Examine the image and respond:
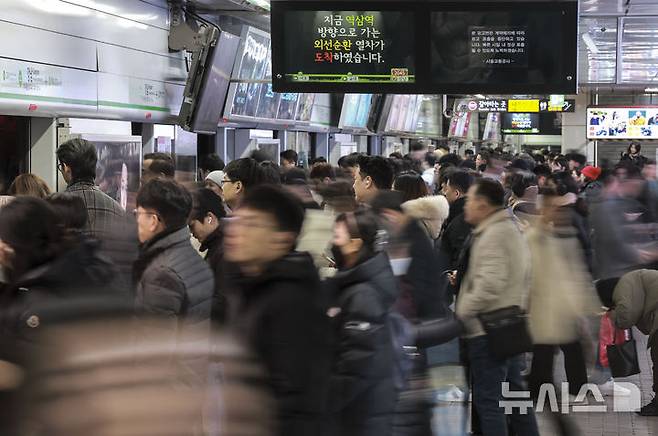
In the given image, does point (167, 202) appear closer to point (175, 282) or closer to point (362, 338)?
point (175, 282)

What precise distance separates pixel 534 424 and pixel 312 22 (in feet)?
14.2

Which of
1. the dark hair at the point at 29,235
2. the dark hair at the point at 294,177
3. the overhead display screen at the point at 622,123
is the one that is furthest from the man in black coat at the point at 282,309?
the overhead display screen at the point at 622,123

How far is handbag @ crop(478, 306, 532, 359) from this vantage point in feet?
18.2

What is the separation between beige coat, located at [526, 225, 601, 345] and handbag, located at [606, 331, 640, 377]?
2.49 m

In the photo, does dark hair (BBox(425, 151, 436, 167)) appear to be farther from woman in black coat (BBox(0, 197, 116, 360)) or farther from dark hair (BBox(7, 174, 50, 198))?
woman in black coat (BBox(0, 197, 116, 360))

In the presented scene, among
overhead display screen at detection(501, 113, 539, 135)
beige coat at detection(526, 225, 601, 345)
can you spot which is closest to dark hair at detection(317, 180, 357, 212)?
beige coat at detection(526, 225, 601, 345)

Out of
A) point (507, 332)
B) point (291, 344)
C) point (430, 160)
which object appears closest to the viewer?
point (291, 344)

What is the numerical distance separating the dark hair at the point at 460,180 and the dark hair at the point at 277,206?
5441mm

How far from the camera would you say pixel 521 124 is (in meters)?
38.7

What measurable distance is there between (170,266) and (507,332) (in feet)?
7.09

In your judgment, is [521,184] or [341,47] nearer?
[341,47]

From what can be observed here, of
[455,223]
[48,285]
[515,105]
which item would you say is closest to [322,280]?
[48,285]

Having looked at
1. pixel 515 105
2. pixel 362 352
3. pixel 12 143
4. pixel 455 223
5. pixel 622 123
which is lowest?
pixel 362 352

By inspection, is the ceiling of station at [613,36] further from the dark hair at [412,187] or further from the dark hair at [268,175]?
the dark hair at [268,175]
